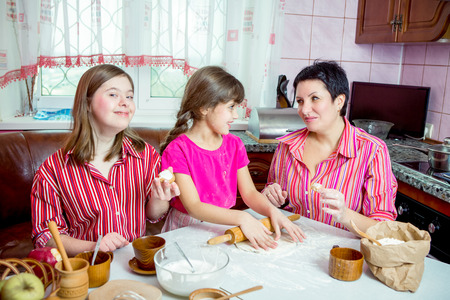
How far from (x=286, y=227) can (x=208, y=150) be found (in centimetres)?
51

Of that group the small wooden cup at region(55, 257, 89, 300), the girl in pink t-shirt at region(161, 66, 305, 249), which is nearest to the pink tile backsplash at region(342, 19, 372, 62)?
the girl in pink t-shirt at region(161, 66, 305, 249)

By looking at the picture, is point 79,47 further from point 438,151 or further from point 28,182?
point 438,151

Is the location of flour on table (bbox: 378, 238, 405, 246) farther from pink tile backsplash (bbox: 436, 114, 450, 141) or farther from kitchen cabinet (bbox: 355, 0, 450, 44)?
pink tile backsplash (bbox: 436, 114, 450, 141)

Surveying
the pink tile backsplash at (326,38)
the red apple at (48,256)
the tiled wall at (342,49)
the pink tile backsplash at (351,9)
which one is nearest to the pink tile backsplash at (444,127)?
the tiled wall at (342,49)

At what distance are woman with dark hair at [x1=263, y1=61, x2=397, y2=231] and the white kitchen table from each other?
31 cm

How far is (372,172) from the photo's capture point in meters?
1.52

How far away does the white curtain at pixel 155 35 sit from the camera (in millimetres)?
2506

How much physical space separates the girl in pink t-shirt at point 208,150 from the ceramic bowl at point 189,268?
399 millimetres

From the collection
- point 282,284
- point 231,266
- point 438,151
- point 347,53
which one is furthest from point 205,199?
point 347,53

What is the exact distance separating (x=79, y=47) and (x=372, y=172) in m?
1.94

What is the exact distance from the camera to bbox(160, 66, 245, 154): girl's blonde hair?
1.62 metres

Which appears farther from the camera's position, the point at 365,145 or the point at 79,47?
the point at 79,47

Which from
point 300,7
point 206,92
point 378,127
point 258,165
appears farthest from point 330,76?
point 300,7

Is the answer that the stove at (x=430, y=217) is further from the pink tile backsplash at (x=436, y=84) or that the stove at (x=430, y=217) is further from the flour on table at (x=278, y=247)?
the flour on table at (x=278, y=247)
